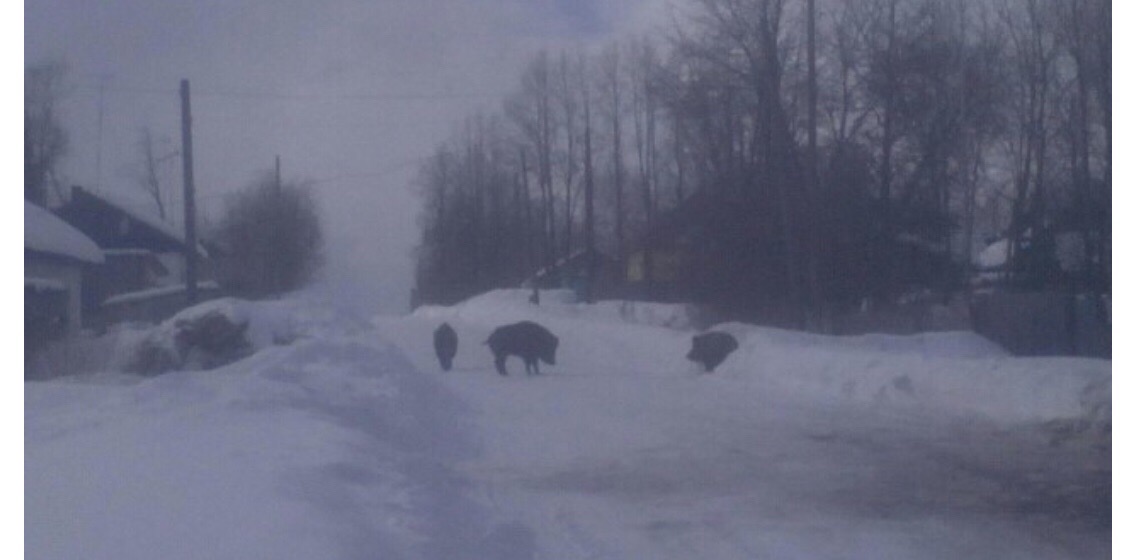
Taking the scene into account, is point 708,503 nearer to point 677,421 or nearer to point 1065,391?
point 677,421

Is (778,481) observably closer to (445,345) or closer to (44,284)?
(44,284)

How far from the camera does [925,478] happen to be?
37.8 ft

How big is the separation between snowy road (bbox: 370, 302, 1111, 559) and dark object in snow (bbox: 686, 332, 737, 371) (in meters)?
5.66

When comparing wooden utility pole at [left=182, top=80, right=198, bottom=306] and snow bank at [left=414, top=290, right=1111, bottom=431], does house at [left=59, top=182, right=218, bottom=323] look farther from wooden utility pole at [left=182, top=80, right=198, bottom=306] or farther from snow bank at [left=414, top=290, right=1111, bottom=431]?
snow bank at [left=414, top=290, right=1111, bottom=431]

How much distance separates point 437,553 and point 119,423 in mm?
3589

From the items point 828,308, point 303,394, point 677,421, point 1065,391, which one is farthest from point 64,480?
point 828,308

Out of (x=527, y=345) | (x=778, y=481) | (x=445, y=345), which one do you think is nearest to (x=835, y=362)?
(x=527, y=345)

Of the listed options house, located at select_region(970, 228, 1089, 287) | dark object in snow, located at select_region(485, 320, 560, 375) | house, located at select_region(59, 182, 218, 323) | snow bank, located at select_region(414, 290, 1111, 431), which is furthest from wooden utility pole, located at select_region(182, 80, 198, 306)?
house, located at select_region(970, 228, 1089, 287)

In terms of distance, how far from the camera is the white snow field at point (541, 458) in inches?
324

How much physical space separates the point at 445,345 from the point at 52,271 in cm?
1173

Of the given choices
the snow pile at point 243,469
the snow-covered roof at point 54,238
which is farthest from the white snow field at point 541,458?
the snow-covered roof at point 54,238

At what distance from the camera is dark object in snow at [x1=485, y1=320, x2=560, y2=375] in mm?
21875

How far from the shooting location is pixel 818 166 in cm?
3061

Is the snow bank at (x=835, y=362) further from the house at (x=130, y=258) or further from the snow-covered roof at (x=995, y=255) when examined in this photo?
the house at (x=130, y=258)
